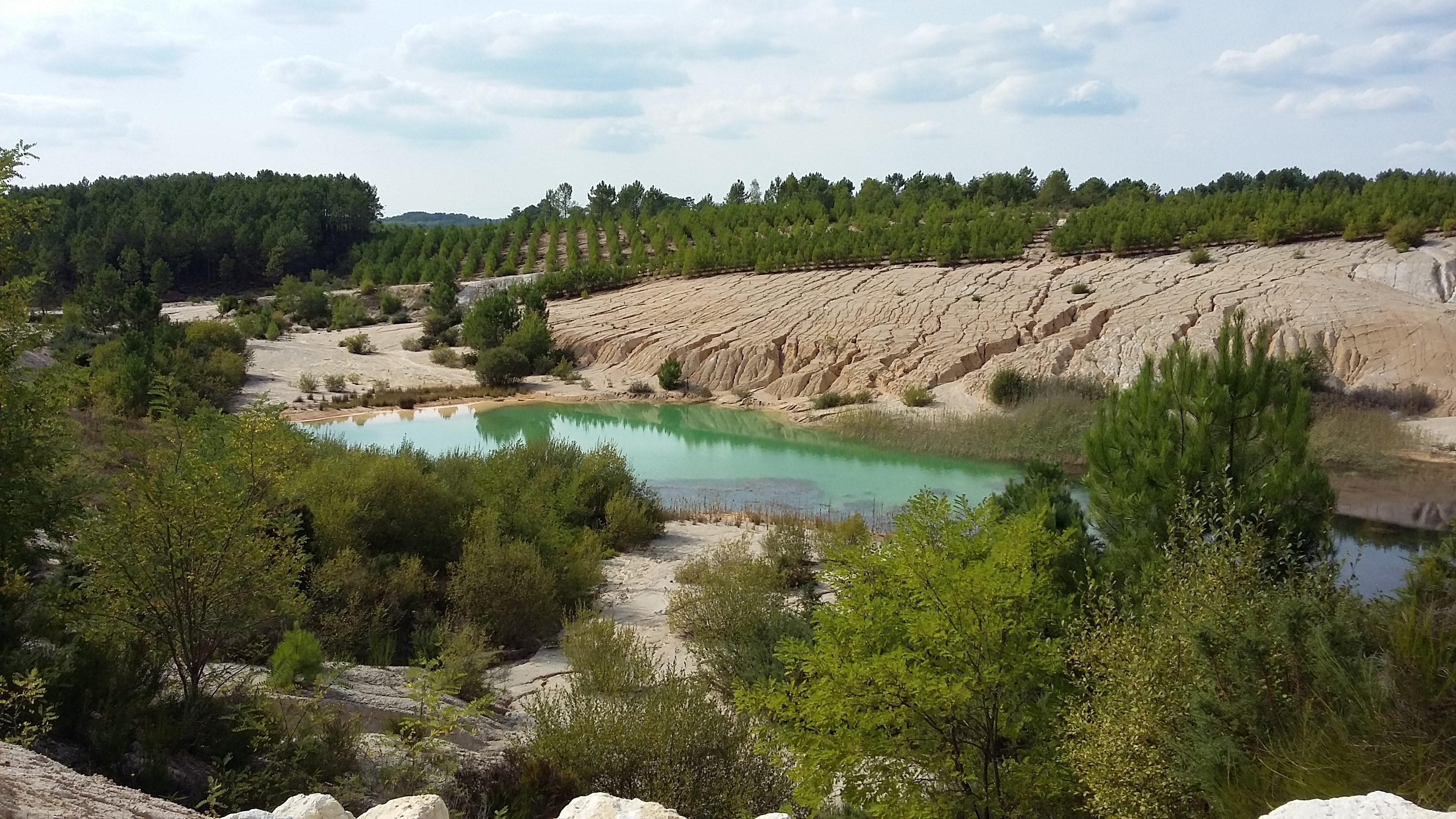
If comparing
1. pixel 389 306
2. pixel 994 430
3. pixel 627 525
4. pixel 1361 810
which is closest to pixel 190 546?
pixel 1361 810

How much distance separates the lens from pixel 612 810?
5.17 metres

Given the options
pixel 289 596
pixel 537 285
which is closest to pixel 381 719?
pixel 289 596

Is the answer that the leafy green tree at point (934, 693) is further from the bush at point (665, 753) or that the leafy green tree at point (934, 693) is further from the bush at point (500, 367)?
the bush at point (500, 367)

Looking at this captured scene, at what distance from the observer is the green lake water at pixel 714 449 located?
2384 centimetres

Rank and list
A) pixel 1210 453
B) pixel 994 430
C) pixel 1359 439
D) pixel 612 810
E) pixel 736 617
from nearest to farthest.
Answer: pixel 612 810 → pixel 1210 453 → pixel 736 617 → pixel 1359 439 → pixel 994 430

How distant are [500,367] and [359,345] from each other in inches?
355

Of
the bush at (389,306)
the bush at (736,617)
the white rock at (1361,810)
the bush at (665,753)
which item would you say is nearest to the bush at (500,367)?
the bush at (389,306)

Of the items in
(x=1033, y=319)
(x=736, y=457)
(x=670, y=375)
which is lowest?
(x=736, y=457)

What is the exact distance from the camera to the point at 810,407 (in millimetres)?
35188

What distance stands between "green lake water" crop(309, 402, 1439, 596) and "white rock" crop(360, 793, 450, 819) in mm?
15349

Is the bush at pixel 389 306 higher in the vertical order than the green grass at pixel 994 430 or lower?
higher

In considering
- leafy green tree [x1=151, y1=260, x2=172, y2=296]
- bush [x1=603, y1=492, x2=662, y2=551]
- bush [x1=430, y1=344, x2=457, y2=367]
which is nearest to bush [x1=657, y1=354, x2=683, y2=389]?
bush [x1=430, y1=344, x2=457, y2=367]

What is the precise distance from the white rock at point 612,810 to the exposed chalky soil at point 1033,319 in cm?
2956

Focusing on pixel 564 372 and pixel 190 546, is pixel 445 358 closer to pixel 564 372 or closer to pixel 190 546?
pixel 564 372
